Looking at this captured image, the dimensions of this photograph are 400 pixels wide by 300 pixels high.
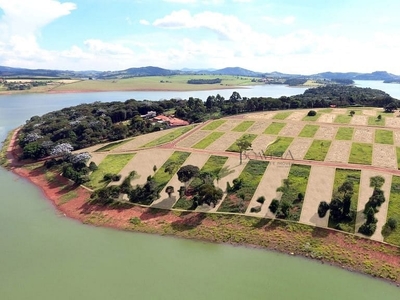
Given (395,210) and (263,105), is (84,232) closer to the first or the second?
(395,210)

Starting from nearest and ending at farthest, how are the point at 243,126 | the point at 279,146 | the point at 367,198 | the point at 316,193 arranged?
the point at 367,198 → the point at 316,193 → the point at 279,146 → the point at 243,126

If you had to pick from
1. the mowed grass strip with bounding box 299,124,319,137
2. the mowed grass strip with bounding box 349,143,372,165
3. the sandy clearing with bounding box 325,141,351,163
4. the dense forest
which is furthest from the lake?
the mowed grass strip with bounding box 299,124,319,137

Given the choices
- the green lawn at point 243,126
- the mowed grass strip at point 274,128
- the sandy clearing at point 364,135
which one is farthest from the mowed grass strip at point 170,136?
the sandy clearing at point 364,135

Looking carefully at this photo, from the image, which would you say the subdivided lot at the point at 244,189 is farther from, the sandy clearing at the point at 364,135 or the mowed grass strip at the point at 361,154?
the sandy clearing at the point at 364,135

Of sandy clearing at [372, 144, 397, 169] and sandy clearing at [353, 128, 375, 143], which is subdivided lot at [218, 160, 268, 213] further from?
sandy clearing at [353, 128, 375, 143]

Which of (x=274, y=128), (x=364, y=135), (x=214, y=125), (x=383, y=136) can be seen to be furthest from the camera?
(x=214, y=125)

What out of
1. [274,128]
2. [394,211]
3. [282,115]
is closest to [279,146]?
[274,128]

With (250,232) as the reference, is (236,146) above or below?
above

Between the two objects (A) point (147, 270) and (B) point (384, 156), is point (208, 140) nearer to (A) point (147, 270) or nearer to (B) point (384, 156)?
(B) point (384, 156)

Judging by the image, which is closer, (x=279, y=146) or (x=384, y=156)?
(x=384, y=156)
